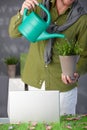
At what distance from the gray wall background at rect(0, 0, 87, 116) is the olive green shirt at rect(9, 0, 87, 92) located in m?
2.57

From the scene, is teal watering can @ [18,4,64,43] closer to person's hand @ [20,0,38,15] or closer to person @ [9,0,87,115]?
person's hand @ [20,0,38,15]

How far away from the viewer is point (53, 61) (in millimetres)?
2494

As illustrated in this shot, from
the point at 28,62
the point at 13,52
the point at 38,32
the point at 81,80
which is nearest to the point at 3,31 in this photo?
the point at 13,52

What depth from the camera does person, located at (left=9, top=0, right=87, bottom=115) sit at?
2.44 m

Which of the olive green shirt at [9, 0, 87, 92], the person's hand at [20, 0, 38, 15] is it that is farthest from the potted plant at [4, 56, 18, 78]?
the person's hand at [20, 0, 38, 15]

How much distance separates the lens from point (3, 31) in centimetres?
519

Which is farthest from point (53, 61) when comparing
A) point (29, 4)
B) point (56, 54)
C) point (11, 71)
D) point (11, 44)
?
point (11, 44)

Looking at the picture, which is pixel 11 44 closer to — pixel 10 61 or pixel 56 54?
pixel 10 61

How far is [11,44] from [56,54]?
280 centimetres

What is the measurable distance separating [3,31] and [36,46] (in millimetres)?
2743

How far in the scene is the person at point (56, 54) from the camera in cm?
244

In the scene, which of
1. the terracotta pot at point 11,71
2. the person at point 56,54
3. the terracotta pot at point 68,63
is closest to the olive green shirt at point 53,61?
the person at point 56,54

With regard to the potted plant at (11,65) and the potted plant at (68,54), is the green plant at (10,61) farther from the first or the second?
the potted plant at (68,54)

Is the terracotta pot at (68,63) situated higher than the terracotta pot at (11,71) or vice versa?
the terracotta pot at (11,71)
